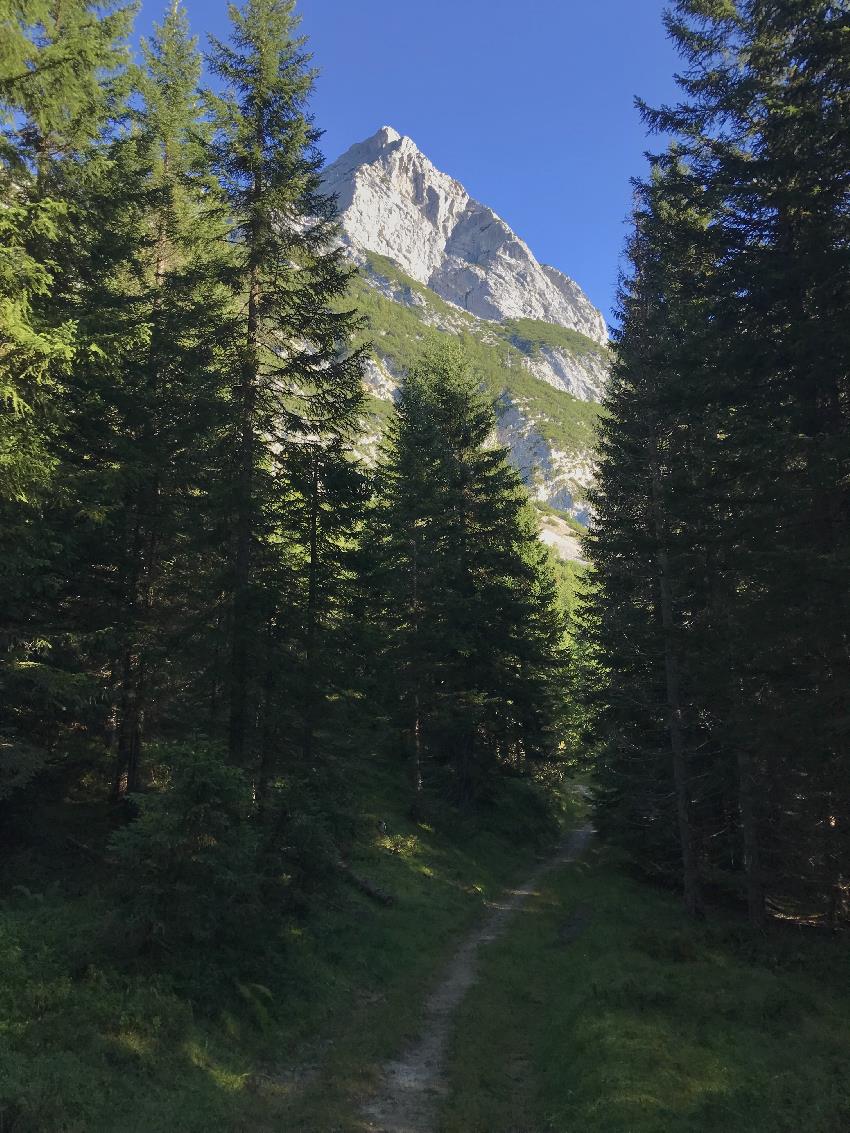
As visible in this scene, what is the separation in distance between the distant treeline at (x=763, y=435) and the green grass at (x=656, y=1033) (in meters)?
2.64

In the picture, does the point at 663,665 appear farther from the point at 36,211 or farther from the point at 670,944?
the point at 36,211

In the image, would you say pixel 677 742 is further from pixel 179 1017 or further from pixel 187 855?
pixel 179 1017

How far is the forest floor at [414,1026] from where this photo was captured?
7.68 metres

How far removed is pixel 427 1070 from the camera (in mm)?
9992

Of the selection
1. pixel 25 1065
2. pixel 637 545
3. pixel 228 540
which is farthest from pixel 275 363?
pixel 25 1065

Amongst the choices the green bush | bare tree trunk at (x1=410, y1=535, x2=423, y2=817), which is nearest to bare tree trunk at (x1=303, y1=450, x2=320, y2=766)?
the green bush

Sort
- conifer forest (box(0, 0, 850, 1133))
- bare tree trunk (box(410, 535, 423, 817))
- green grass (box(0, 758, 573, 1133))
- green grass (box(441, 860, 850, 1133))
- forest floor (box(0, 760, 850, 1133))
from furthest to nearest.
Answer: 1. bare tree trunk (box(410, 535, 423, 817))
2. conifer forest (box(0, 0, 850, 1133))
3. green grass (box(441, 860, 850, 1133))
4. forest floor (box(0, 760, 850, 1133))
5. green grass (box(0, 758, 573, 1133))

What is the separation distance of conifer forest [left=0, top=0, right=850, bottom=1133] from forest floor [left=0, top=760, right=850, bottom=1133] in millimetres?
73

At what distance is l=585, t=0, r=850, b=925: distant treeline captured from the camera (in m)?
11.4

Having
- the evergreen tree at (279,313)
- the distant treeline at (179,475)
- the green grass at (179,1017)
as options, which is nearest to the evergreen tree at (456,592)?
the distant treeline at (179,475)

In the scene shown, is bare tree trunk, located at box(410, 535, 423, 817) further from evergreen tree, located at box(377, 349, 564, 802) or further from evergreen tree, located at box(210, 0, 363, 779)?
evergreen tree, located at box(210, 0, 363, 779)

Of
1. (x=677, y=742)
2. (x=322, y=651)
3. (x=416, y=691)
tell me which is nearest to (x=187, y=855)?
(x=322, y=651)

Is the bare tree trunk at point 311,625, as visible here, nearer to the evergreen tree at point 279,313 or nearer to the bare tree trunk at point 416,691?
the evergreen tree at point 279,313

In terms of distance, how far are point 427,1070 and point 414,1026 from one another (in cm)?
170
